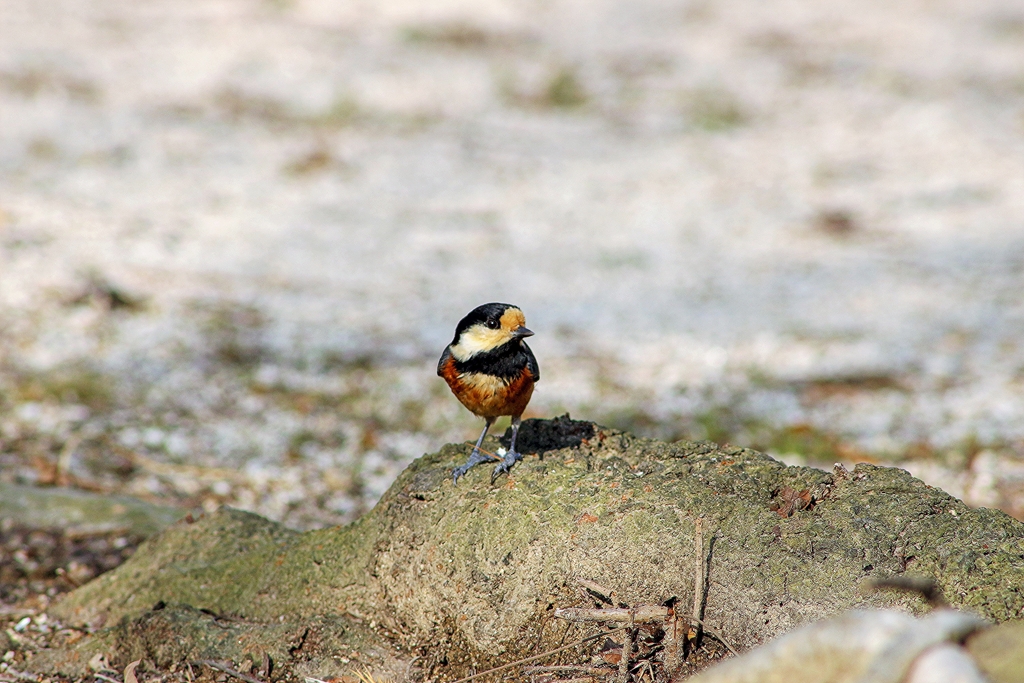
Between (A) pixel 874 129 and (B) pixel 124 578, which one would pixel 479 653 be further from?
(A) pixel 874 129

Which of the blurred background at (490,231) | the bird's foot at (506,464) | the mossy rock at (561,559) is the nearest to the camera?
the mossy rock at (561,559)

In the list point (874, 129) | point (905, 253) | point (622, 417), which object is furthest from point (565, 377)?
point (874, 129)

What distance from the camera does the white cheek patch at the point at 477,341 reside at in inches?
119

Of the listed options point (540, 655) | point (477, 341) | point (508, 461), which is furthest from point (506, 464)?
point (540, 655)

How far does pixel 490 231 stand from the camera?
963 cm

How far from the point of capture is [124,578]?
355 centimetres

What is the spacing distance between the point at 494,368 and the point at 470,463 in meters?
0.31

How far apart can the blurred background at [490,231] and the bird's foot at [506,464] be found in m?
2.21

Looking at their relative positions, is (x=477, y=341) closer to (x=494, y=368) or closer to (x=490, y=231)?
(x=494, y=368)

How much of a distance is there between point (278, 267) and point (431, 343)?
6.98 ft

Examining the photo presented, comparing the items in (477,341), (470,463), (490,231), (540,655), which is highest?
(477,341)

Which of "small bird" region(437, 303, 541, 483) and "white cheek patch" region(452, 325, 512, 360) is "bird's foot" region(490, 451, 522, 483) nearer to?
"small bird" region(437, 303, 541, 483)

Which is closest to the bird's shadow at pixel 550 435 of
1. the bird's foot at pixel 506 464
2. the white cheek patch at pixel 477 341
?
the bird's foot at pixel 506 464

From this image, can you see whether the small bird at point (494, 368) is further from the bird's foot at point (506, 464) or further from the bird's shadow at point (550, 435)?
the bird's shadow at point (550, 435)
